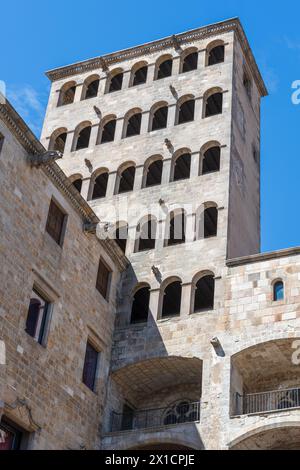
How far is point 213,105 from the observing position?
30.9 meters

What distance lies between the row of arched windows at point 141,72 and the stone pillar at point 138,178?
17.4 feet

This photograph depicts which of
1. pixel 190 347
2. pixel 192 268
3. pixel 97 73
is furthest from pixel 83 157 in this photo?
pixel 190 347

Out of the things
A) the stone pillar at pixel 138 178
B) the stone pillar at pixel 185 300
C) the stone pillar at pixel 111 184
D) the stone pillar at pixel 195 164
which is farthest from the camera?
the stone pillar at pixel 111 184

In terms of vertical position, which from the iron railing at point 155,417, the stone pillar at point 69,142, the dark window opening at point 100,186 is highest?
the stone pillar at point 69,142

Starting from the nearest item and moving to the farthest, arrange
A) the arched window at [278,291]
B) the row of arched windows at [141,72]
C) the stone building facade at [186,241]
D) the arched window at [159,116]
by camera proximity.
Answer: the stone building facade at [186,241]
the arched window at [278,291]
the arched window at [159,116]
the row of arched windows at [141,72]

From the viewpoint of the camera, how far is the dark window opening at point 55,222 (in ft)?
72.8

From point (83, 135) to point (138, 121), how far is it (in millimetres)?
2512

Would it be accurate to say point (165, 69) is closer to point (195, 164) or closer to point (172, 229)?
point (195, 164)

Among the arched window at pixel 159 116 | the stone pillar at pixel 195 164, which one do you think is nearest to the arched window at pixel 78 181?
the arched window at pixel 159 116

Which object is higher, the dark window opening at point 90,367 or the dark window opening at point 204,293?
the dark window opening at point 204,293

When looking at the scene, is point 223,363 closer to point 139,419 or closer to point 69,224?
point 139,419

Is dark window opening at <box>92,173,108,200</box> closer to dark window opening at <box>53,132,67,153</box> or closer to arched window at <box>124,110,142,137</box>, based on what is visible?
arched window at <box>124,110,142,137</box>

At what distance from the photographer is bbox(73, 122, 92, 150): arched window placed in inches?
1255

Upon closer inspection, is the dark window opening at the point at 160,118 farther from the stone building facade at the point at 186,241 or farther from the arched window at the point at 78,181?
the arched window at the point at 78,181
